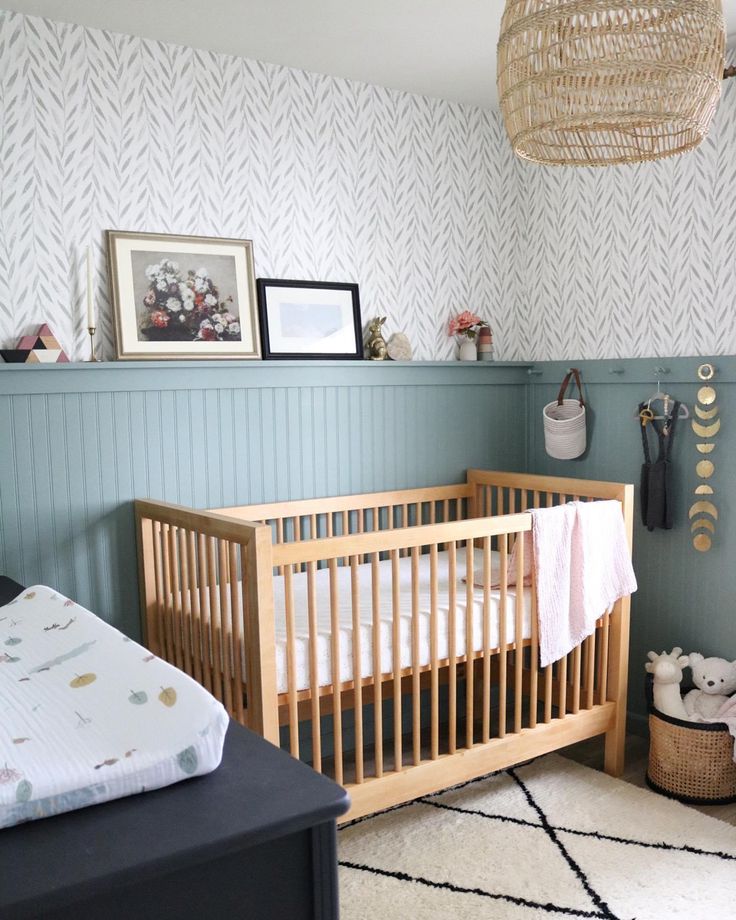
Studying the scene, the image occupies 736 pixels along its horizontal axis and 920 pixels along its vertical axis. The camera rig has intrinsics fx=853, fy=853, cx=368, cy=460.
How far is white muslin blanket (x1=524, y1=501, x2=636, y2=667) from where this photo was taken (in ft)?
8.00

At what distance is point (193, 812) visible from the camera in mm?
869

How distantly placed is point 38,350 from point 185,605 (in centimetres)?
82

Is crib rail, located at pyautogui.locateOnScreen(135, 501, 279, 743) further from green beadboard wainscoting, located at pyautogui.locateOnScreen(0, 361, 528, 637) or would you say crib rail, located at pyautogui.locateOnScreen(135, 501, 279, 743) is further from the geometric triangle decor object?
the geometric triangle decor object

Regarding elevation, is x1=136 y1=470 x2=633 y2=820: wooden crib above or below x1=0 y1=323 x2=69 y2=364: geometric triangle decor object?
below

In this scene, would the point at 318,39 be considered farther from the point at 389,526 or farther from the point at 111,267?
the point at 389,526

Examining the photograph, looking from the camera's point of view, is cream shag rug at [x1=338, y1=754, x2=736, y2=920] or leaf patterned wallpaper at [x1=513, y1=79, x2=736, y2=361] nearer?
cream shag rug at [x1=338, y1=754, x2=736, y2=920]

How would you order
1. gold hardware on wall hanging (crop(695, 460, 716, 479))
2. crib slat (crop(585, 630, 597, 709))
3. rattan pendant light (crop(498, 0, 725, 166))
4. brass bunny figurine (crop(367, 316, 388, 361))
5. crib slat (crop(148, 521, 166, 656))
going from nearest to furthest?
rattan pendant light (crop(498, 0, 725, 166))
crib slat (crop(148, 521, 166, 656))
crib slat (crop(585, 630, 597, 709))
gold hardware on wall hanging (crop(695, 460, 716, 479))
brass bunny figurine (crop(367, 316, 388, 361))

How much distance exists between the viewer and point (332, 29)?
8.34ft

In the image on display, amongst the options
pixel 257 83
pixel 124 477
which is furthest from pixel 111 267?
pixel 257 83

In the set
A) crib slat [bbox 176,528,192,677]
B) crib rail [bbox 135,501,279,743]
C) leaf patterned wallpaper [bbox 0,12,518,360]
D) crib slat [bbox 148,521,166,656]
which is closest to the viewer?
crib rail [bbox 135,501,279,743]

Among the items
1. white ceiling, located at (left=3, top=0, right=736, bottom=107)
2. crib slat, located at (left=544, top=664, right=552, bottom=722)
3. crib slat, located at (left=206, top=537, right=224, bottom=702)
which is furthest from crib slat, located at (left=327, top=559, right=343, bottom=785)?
white ceiling, located at (left=3, top=0, right=736, bottom=107)

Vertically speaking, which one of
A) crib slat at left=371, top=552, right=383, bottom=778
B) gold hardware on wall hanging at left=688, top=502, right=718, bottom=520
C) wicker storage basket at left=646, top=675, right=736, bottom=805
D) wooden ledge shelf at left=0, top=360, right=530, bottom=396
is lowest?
wicker storage basket at left=646, top=675, right=736, bottom=805

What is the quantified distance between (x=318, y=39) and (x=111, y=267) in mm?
943

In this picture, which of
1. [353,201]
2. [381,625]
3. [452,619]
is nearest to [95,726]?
[381,625]
